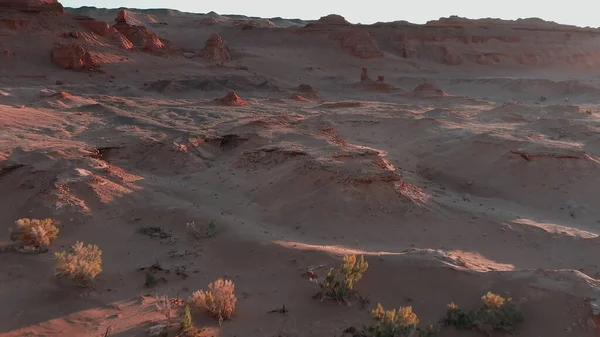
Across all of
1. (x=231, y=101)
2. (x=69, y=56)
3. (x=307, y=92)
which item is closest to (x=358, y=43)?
(x=307, y=92)

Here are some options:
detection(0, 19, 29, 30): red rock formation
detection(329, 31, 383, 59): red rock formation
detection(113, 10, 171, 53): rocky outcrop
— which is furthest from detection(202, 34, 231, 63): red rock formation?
detection(329, 31, 383, 59): red rock formation

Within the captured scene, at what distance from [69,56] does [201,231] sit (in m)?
20.0

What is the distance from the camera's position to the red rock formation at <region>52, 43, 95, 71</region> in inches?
905

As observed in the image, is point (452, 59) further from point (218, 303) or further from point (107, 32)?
point (218, 303)

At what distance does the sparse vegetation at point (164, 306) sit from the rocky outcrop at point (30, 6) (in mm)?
25478

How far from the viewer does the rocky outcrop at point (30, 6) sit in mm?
24594

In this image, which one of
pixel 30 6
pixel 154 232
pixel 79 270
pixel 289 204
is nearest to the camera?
pixel 79 270

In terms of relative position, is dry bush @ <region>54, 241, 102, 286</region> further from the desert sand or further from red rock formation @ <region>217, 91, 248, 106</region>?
red rock formation @ <region>217, 91, 248, 106</region>

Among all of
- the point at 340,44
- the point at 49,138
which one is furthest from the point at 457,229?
the point at 340,44

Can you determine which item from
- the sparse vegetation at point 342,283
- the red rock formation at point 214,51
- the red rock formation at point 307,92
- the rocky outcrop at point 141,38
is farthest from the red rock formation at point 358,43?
the sparse vegetation at point 342,283

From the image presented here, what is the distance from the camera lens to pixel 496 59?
38750 mm

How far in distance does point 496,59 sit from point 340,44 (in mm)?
12733

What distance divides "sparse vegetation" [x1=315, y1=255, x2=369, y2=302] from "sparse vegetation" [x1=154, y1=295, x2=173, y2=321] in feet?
4.84

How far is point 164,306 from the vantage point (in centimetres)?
456
